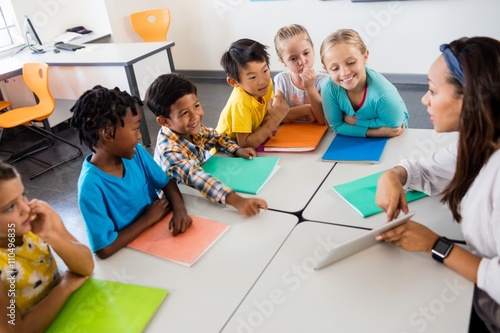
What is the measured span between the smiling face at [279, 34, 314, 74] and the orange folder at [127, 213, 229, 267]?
44.9 inches

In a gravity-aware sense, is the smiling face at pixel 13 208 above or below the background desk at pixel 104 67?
above

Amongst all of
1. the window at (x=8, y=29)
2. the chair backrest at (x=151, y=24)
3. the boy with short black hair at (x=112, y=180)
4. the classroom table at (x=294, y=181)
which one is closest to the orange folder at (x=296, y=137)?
the classroom table at (x=294, y=181)

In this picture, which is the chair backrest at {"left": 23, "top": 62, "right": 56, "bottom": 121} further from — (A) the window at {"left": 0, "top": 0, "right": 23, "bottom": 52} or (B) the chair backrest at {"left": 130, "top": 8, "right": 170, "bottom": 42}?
(B) the chair backrest at {"left": 130, "top": 8, "right": 170, "bottom": 42}

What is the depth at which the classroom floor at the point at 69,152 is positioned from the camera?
122 inches

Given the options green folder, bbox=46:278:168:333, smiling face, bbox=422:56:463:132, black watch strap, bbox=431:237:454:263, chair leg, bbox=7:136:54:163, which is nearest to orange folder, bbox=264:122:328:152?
smiling face, bbox=422:56:463:132

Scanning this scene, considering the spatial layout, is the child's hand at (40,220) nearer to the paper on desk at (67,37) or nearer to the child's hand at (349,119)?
the child's hand at (349,119)

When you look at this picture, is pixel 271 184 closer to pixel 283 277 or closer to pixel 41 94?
pixel 283 277

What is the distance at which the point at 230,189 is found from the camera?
1548 mm

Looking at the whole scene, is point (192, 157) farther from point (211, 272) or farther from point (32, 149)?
point (32, 149)

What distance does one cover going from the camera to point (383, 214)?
1.37 metres

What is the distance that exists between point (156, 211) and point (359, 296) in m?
0.77

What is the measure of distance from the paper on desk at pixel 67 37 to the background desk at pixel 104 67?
0.54 metres

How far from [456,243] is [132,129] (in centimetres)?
107

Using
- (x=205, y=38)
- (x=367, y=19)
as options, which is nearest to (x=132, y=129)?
(x=367, y=19)
